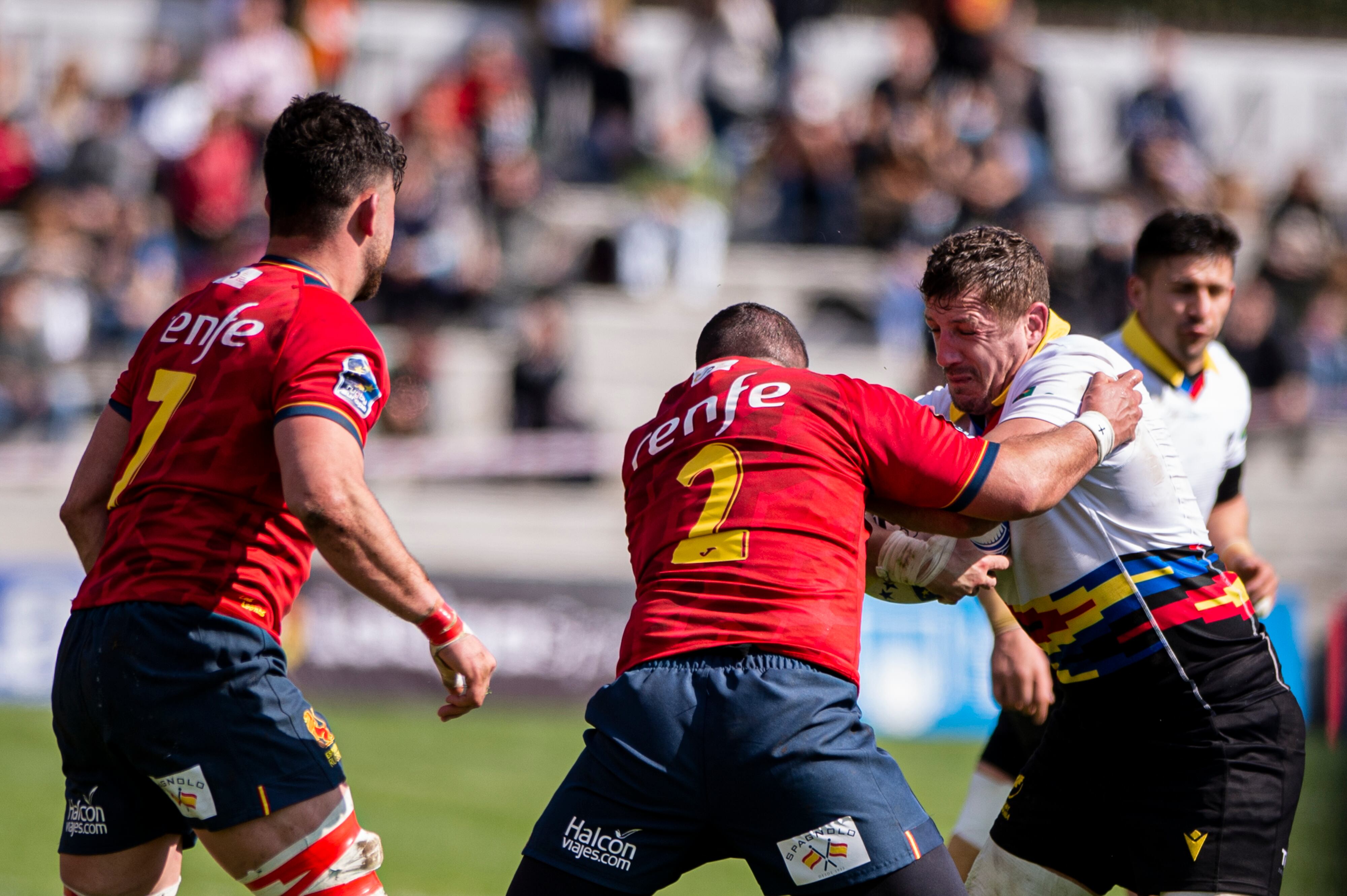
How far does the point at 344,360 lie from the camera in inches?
151

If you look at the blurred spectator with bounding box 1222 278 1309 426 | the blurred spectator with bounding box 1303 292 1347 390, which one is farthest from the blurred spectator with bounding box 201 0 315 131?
the blurred spectator with bounding box 1303 292 1347 390

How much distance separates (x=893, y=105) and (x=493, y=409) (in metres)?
5.17

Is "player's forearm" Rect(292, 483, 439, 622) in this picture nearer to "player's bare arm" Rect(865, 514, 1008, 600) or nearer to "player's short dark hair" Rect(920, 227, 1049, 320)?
"player's bare arm" Rect(865, 514, 1008, 600)

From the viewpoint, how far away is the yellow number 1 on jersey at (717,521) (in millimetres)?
3695

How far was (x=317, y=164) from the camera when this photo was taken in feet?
13.4

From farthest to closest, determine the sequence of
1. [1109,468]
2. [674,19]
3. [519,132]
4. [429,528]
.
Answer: [674,19] < [519,132] < [429,528] < [1109,468]

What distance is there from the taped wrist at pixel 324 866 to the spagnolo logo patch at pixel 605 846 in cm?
60

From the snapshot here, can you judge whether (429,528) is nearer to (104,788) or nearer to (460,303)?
(460,303)

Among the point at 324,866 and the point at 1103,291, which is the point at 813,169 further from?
the point at 324,866

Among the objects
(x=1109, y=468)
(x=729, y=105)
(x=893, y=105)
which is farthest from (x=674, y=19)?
A: (x=1109, y=468)

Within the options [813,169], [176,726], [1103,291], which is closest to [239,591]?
[176,726]

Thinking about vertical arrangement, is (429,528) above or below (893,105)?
below

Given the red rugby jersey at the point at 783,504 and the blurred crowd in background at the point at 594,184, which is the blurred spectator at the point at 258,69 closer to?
the blurred crowd in background at the point at 594,184

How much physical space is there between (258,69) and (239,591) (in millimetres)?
12706
